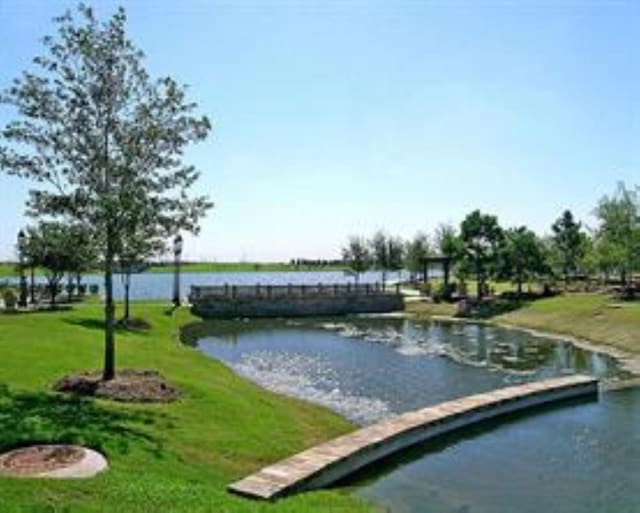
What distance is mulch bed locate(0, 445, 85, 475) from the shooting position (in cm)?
1530

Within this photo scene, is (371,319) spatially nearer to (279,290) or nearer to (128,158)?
(279,290)

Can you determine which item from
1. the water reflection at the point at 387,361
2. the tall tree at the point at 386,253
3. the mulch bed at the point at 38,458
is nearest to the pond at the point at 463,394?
the water reflection at the point at 387,361

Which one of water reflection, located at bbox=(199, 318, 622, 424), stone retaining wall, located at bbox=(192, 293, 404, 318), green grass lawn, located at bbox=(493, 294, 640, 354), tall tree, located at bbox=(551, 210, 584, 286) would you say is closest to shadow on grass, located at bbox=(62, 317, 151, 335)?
water reflection, located at bbox=(199, 318, 622, 424)

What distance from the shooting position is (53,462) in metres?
15.8

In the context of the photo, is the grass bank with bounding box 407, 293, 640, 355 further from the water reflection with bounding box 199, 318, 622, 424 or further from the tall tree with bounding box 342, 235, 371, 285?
the tall tree with bounding box 342, 235, 371, 285

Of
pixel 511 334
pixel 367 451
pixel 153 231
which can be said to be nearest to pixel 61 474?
pixel 367 451

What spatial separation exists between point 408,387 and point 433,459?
12186 millimetres

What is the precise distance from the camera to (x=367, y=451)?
70.7ft

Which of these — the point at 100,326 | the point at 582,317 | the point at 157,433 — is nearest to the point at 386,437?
the point at 157,433

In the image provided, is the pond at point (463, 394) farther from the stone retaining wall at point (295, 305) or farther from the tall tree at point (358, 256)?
the tall tree at point (358, 256)

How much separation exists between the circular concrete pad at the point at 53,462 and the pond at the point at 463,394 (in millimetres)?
6288

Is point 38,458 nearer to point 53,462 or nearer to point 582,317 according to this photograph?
point 53,462

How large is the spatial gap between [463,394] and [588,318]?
88.0 ft

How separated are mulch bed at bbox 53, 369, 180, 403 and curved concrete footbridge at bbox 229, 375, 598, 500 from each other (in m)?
5.11
